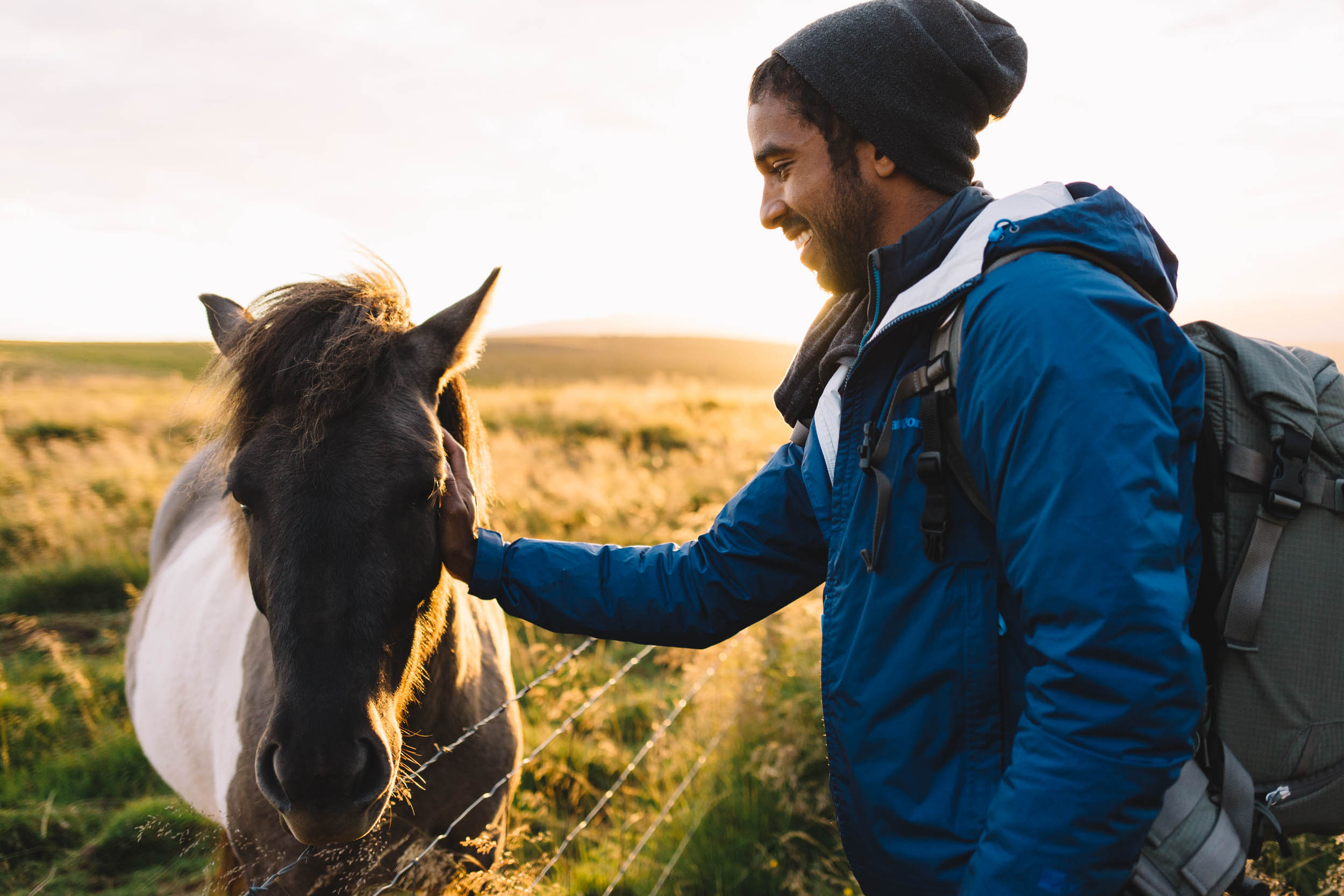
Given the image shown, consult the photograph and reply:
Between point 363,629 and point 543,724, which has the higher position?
point 363,629

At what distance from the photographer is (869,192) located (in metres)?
1.86

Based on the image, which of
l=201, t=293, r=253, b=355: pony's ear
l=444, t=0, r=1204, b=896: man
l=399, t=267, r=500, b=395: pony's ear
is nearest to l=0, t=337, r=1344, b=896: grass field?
l=201, t=293, r=253, b=355: pony's ear

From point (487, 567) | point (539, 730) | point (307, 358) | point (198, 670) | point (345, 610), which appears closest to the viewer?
point (345, 610)

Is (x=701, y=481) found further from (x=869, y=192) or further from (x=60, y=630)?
(x=869, y=192)

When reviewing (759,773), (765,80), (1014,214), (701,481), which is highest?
(765,80)

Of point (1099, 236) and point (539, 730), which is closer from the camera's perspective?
point (1099, 236)

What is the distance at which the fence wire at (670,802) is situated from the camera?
3394 millimetres

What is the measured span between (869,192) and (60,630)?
7.72 m

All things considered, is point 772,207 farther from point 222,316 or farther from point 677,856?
point 677,856

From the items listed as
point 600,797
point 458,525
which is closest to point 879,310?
point 458,525

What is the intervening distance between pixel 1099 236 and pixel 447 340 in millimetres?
1761

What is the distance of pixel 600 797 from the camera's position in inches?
177

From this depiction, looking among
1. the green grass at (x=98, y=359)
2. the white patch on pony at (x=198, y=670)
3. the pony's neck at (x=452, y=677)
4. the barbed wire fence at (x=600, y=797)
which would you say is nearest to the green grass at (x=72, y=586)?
the white patch on pony at (x=198, y=670)

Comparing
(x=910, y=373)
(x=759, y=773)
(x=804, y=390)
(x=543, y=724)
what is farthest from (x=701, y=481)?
(x=910, y=373)
